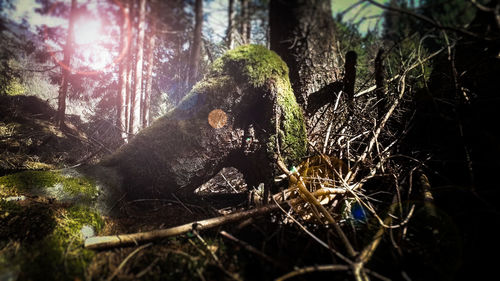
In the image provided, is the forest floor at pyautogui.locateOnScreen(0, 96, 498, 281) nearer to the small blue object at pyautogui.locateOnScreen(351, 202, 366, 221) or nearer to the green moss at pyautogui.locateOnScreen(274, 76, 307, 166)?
the small blue object at pyautogui.locateOnScreen(351, 202, 366, 221)

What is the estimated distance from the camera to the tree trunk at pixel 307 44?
127 inches

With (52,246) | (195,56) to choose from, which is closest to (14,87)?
(195,56)

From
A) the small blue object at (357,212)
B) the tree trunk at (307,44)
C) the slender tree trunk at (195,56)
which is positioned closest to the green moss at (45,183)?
the small blue object at (357,212)

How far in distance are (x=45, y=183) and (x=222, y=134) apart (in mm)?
1642

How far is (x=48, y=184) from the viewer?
1.92 m

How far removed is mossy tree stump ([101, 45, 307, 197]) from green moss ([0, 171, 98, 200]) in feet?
1.08

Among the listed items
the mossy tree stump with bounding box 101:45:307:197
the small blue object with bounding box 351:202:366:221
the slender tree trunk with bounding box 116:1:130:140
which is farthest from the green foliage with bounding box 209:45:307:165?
the slender tree trunk with bounding box 116:1:130:140

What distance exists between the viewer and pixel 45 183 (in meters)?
1.92

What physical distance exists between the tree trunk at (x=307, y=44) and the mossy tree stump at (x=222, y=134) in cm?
67

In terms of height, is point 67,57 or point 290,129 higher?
point 67,57

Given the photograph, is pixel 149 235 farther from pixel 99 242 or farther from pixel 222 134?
pixel 222 134

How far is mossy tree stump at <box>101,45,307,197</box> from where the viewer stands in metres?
2.30

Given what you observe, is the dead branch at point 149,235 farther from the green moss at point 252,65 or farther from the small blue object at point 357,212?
the green moss at point 252,65

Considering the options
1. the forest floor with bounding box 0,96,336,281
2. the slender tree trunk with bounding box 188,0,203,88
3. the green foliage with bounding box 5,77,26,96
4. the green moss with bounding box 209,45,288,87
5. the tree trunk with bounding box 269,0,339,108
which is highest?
the slender tree trunk with bounding box 188,0,203,88
